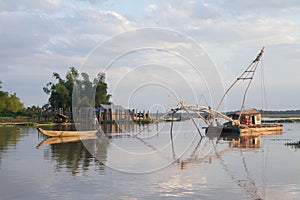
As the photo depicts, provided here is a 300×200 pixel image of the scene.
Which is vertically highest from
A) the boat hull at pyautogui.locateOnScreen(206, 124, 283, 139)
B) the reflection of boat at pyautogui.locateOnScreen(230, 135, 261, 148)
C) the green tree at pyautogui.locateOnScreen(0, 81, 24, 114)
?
the green tree at pyautogui.locateOnScreen(0, 81, 24, 114)

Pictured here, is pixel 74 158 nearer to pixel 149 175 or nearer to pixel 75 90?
pixel 149 175

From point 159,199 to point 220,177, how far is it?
4493 millimetres

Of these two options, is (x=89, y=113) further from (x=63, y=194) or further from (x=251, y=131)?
(x=63, y=194)

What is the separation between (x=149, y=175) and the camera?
55.6 ft

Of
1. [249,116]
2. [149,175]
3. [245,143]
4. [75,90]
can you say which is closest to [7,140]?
[245,143]

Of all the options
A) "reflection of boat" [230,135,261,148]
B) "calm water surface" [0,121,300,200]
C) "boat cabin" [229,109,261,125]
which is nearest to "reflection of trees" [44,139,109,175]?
"calm water surface" [0,121,300,200]

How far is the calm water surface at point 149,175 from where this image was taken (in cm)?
1331

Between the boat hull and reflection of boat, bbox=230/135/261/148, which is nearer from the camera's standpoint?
reflection of boat, bbox=230/135/261/148

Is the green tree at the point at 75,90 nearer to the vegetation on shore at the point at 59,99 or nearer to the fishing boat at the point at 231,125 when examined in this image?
the vegetation on shore at the point at 59,99

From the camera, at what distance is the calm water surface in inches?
524

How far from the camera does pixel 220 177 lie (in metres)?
16.2

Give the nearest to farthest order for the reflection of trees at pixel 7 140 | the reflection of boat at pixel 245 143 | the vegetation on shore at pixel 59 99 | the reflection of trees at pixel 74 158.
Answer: the reflection of trees at pixel 74 158, the reflection of trees at pixel 7 140, the reflection of boat at pixel 245 143, the vegetation on shore at pixel 59 99

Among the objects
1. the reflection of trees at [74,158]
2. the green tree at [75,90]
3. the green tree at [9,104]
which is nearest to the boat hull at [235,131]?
the reflection of trees at [74,158]

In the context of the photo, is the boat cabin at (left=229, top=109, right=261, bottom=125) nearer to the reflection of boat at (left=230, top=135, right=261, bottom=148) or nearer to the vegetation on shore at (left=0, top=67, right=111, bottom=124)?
the reflection of boat at (left=230, top=135, right=261, bottom=148)
